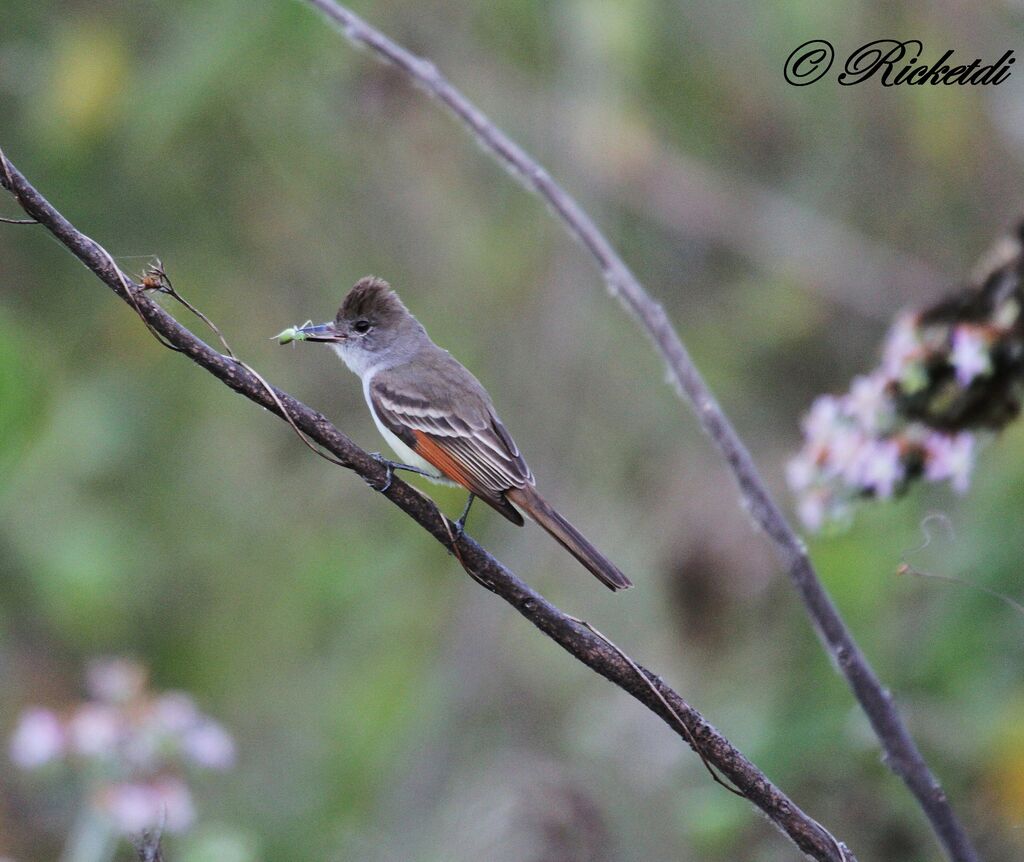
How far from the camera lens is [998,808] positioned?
4012 mm

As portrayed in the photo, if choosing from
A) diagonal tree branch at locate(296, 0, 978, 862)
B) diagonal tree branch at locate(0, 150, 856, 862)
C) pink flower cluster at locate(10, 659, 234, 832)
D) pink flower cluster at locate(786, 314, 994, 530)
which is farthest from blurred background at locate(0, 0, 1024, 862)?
diagonal tree branch at locate(0, 150, 856, 862)

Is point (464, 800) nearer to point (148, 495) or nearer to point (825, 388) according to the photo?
point (148, 495)

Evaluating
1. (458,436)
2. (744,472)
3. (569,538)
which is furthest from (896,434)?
(458,436)

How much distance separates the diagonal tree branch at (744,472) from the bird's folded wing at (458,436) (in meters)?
0.57

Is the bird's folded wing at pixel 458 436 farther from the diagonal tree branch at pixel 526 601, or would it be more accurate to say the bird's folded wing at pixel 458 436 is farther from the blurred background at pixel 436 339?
the blurred background at pixel 436 339

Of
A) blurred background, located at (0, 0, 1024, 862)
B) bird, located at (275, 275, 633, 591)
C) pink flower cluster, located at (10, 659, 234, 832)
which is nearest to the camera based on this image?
bird, located at (275, 275, 633, 591)

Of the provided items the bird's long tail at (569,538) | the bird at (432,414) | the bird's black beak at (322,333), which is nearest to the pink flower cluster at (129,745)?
the bird at (432,414)

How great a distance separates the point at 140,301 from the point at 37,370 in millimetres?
1390

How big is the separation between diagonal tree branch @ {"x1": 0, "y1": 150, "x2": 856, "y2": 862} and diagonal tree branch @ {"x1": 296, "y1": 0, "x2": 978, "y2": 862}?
1.54 feet

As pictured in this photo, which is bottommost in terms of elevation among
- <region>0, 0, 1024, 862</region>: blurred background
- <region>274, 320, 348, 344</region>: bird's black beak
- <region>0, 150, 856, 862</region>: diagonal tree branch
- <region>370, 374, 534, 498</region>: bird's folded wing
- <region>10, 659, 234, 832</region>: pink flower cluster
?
<region>0, 150, 856, 862</region>: diagonal tree branch

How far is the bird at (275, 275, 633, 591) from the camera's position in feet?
10.8

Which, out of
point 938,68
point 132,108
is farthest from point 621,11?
point 132,108

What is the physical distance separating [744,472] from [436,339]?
13.0 feet

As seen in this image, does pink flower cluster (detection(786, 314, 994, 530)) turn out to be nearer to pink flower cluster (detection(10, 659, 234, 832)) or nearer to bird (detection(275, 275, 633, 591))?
bird (detection(275, 275, 633, 591))
